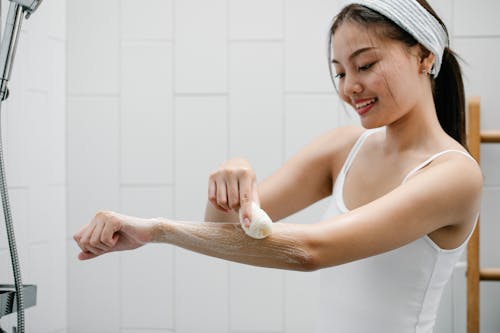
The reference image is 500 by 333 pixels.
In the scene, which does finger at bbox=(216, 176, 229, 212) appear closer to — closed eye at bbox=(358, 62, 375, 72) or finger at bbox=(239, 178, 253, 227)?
finger at bbox=(239, 178, 253, 227)

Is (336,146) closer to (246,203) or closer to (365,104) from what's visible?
(365,104)

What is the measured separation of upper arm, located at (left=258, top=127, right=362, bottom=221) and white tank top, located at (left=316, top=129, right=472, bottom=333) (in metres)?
0.14

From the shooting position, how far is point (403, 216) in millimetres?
894

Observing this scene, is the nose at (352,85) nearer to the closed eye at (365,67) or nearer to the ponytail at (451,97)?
the closed eye at (365,67)

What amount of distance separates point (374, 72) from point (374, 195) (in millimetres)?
234

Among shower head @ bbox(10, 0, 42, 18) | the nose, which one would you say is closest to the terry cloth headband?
the nose

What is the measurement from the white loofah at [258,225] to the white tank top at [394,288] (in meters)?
0.29

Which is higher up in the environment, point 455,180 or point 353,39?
point 353,39

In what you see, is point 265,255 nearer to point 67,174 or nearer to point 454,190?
point 454,190

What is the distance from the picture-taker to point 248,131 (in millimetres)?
1762

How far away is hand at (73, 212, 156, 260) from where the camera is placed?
0.83 m

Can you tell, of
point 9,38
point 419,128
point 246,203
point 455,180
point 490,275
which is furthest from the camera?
point 490,275

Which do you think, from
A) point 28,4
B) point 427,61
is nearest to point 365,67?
point 427,61

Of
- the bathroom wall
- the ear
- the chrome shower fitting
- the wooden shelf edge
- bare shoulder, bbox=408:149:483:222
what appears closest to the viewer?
bare shoulder, bbox=408:149:483:222
